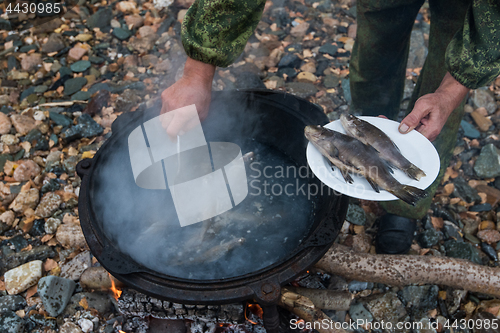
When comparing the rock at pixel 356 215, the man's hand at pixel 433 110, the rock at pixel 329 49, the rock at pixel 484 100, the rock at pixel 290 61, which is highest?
the man's hand at pixel 433 110

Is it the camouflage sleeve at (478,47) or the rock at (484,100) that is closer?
the camouflage sleeve at (478,47)

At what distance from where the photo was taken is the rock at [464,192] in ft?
10.3

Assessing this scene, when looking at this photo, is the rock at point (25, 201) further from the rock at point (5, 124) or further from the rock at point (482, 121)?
the rock at point (482, 121)

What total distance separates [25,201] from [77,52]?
7.39 ft

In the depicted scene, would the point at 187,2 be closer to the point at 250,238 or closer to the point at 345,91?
the point at 345,91

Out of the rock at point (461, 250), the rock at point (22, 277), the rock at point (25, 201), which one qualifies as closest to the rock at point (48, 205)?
the rock at point (25, 201)

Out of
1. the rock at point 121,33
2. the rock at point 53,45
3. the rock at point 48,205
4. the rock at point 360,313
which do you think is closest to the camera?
the rock at point 360,313

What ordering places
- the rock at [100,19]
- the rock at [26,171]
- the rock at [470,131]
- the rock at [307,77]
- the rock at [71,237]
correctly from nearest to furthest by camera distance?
1. the rock at [71,237]
2. the rock at [26,171]
3. the rock at [470,131]
4. the rock at [307,77]
5. the rock at [100,19]

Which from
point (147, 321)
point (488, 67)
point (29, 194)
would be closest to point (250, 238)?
point (147, 321)

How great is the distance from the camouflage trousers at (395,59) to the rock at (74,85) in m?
3.13

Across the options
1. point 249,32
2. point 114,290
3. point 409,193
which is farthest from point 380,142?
point 114,290

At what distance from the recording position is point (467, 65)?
1.96m

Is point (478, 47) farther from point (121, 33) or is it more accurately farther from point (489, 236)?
point (121, 33)

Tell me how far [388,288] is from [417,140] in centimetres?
125
